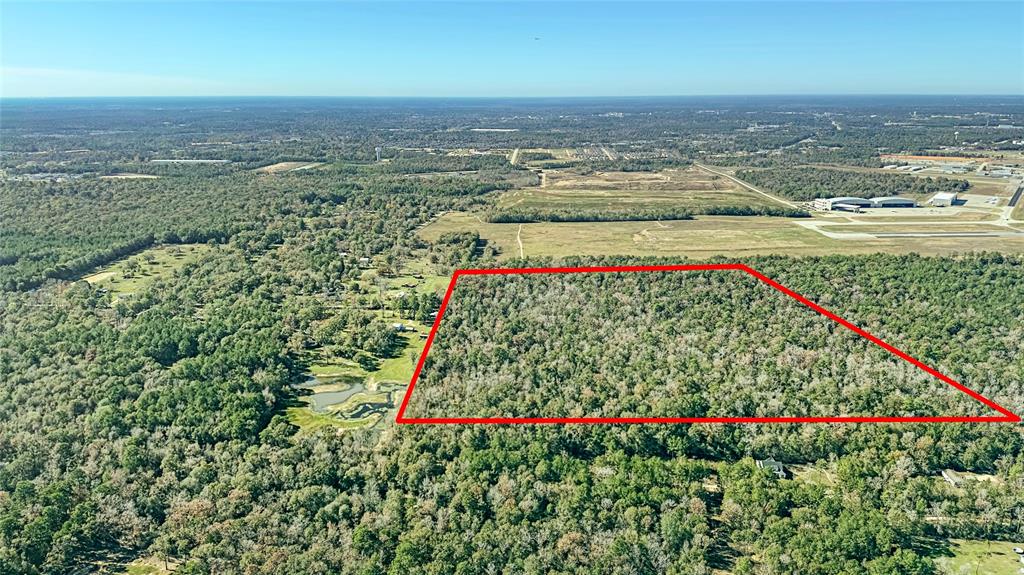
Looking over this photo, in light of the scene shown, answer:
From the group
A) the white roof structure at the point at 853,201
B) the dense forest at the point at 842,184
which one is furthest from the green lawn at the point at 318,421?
the dense forest at the point at 842,184

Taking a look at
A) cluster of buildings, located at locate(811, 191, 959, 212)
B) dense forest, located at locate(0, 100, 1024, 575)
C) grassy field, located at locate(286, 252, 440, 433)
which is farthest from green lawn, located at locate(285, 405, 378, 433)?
cluster of buildings, located at locate(811, 191, 959, 212)

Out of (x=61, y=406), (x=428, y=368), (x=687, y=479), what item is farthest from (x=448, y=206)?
(x=687, y=479)

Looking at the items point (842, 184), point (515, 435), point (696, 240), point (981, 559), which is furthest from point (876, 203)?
point (515, 435)

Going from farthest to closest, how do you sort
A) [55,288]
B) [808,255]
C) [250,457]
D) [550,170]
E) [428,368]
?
[550,170]
[808,255]
[55,288]
[428,368]
[250,457]

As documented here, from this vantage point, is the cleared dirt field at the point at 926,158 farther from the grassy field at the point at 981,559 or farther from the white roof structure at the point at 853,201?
the grassy field at the point at 981,559

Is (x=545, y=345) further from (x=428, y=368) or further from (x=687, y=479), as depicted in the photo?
(x=687, y=479)

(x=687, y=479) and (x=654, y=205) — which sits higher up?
(x=654, y=205)

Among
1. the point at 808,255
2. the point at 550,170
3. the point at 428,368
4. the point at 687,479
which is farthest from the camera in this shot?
the point at 550,170
